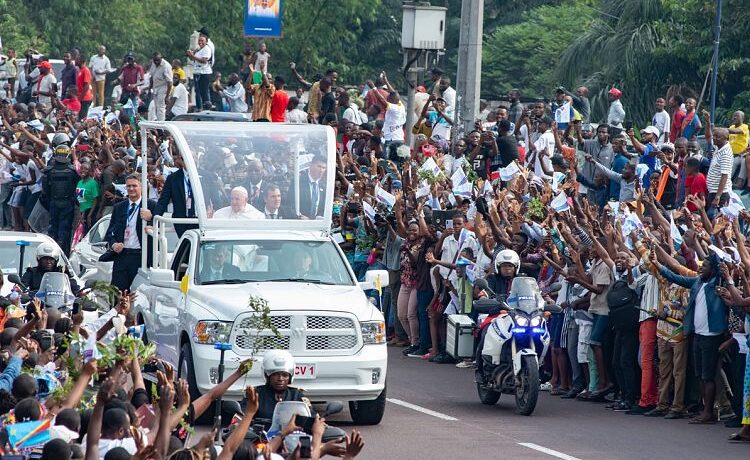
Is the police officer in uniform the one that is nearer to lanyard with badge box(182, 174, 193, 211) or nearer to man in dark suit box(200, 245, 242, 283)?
lanyard with badge box(182, 174, 193, 211)

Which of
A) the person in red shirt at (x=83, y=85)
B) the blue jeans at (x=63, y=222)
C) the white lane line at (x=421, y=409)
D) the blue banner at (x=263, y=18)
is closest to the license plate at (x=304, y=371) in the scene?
the white lane line at (x=421, y=409)

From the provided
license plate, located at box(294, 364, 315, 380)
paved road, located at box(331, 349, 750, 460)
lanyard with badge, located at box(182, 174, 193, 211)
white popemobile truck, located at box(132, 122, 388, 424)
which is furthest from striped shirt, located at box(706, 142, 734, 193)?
license plate, located at box(294, 364, 315, 380)

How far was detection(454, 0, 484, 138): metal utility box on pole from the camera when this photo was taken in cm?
2611

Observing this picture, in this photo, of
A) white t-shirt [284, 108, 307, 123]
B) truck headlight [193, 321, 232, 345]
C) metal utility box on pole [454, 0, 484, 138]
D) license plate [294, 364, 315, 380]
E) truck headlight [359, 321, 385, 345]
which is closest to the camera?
license plate [294, 364, 315, 380]

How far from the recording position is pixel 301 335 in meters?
15.6

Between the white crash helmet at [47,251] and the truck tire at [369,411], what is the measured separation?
15.1 feet

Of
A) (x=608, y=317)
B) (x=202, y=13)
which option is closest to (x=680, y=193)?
(x=608, y=317)

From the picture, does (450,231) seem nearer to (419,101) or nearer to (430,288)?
(430,288)

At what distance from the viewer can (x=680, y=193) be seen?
2255cm

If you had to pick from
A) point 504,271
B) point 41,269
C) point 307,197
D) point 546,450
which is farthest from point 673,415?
point 41,269

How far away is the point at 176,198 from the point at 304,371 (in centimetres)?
405

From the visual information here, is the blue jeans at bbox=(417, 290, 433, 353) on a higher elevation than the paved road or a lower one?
higher

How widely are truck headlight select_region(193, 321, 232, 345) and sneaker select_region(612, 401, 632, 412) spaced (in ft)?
15.4

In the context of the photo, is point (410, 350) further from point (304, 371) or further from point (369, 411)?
point (304, 371)
